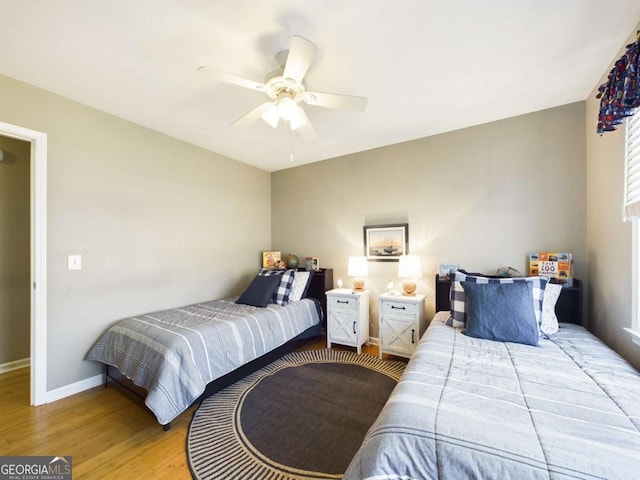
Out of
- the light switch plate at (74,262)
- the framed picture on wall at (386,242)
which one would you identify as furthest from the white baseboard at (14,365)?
the framed picture on wall at (386,242)

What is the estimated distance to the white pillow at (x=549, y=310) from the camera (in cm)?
192

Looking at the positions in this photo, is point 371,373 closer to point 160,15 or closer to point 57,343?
point 57,343

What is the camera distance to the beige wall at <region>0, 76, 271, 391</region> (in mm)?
2143

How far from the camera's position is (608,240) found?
1.93m

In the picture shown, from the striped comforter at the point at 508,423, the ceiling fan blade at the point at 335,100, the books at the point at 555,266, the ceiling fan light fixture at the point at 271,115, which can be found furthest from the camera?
the books at the point at 555,266

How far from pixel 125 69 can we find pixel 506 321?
314 cm

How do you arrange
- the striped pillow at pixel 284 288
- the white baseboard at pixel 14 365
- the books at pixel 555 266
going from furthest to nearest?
1. the striped pillow at pixel 284 288
2. the white baseboard at pixel 14 365
3. the books at pixel 555 266

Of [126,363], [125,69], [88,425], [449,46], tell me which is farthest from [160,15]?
[88,425]

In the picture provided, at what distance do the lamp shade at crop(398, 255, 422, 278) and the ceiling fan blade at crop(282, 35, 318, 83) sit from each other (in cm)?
204

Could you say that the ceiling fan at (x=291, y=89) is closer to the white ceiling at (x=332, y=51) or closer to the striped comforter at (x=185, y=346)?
the white ceiling at (x=332, y=51)

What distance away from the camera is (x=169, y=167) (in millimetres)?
2934

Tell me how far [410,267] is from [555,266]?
1.22m

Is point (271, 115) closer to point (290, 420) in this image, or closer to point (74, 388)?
point (290, 420)

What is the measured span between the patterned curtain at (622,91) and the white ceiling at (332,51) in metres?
0.29
